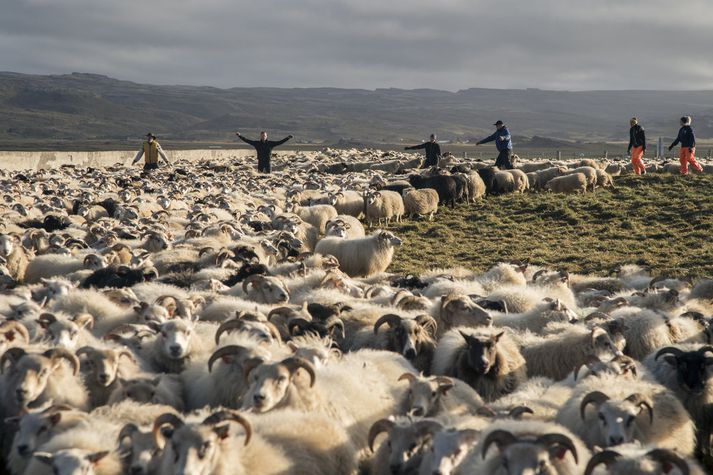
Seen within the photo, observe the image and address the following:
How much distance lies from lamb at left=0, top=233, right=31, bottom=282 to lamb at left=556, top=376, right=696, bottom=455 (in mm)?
9701

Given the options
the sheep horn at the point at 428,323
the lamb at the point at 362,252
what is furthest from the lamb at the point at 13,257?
the sheep horn at the point at 428,323

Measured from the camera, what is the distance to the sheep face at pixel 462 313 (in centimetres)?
827

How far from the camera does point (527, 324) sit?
8.49 metres

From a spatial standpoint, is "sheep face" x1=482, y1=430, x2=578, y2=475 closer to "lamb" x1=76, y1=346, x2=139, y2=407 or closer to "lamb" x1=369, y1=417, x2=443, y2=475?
"lamb" x1=369, y1=417, x2=443, y2=475

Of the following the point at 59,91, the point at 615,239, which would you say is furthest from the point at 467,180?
the point at 59,91

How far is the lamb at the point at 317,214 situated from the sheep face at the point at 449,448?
13546mm

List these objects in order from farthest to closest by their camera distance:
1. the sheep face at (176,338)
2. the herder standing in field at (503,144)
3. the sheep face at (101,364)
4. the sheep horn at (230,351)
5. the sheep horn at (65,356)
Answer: the herder standing in field at (503,144) → the sheep face at (176,338) → the sheep horn at (230,351) → the sheep face at (101,364) → the sheep horn at (65,356)

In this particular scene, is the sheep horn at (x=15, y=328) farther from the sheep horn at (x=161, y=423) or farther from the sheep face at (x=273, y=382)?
the sheep horn at (x=161, y=423)

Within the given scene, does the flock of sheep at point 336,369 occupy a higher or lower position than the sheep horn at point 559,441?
lower

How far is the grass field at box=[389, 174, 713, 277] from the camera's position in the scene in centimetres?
1463

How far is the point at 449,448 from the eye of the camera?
191 inches

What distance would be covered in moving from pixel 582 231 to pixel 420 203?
494cm

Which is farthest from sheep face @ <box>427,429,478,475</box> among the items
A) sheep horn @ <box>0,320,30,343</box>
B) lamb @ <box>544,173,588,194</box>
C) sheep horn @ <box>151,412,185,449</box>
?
lamb @ <box>544,173,588,194</box>

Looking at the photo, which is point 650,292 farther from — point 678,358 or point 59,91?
point 59,91
